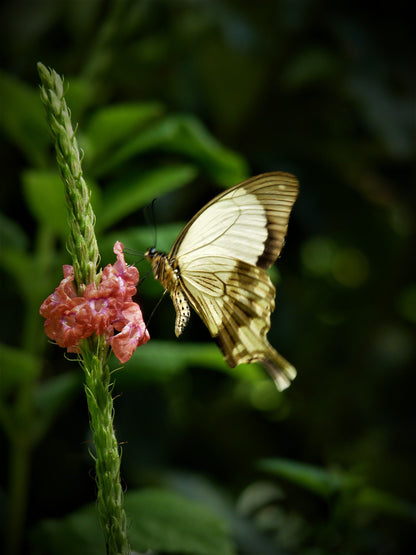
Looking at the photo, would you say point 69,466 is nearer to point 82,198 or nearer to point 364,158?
point 82,198

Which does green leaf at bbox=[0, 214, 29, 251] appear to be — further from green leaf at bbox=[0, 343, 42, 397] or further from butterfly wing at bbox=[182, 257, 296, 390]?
butterfly wing at bbox=[182, 257, 296, 390]

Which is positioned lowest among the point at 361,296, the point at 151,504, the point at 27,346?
the point at 151,504

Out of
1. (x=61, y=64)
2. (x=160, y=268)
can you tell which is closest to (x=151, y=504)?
(x=160, y=268)

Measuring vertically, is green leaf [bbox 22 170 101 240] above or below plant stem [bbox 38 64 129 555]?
above

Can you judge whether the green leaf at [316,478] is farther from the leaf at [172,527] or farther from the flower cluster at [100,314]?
the flower cluster at [100,314]

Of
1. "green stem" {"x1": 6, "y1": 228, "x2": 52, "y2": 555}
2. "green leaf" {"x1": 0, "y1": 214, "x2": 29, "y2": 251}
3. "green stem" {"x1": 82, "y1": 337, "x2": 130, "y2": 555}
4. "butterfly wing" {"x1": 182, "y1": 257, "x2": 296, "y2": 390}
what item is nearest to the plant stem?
"green stem" {"x1": 82, "y1": 337, "x2": 130, "y2": 555}

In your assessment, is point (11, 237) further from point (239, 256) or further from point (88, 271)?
point (88, 271)
